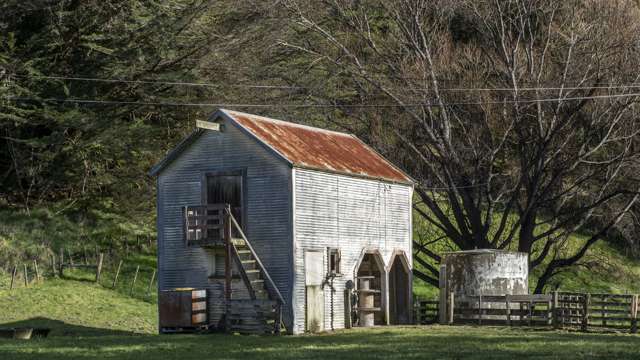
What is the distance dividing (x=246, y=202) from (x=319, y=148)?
172 inches

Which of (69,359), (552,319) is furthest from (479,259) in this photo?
(69,359)

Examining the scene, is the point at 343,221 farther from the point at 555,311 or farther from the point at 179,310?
the point at 555,311

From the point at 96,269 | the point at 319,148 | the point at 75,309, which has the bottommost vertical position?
the point at 75,309

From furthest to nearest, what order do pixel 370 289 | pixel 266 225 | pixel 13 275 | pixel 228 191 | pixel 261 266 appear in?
pixel 13 275 → pixel 370 289 → pixel 228 191 → pixel 266 225 → pixel 261 266

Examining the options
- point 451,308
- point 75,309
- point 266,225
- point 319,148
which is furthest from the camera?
point 75,309

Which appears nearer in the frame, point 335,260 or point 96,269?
point 335,260

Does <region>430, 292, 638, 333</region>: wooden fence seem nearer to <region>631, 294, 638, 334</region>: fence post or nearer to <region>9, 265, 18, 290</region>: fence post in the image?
<region>631, 294, 638, 334</region>: fence post

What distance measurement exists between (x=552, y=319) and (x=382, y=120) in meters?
16.9

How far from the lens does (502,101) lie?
4772 cm

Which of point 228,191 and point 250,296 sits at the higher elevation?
point 228,191

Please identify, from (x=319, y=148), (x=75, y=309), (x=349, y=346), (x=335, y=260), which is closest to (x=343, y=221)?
(x=335, y=260)

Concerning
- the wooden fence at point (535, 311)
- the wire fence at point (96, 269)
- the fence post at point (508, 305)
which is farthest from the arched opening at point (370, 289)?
the wire fence at point (96, 269)

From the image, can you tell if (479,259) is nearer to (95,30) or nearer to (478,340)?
(478,340)

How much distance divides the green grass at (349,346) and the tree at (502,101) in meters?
14.4
